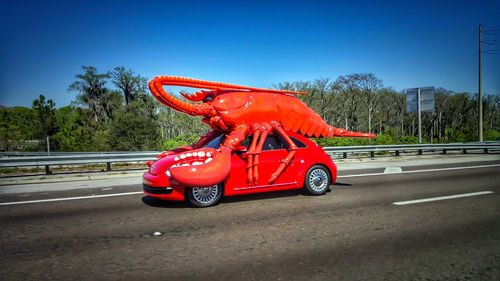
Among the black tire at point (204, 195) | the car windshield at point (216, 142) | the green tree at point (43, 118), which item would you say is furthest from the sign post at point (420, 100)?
the green tree at point (43, 118)

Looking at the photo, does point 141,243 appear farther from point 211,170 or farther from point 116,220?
point 211,170

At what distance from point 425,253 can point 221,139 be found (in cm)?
426

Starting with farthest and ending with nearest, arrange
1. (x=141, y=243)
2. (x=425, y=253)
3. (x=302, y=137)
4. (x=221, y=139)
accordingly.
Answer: (x=302, y=137) < (x=221, y=139) < (x=141, y=243) < (x=425, y=253)

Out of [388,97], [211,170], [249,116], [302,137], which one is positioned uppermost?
[388,97]

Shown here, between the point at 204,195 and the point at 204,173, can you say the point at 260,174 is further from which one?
the point at 204,173

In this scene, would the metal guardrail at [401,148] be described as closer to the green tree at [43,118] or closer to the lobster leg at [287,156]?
the lobster leg at [287,156]

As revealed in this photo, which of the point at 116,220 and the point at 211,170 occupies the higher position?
the point at 211,170

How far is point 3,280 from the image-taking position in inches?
116

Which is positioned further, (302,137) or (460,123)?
(460,123)

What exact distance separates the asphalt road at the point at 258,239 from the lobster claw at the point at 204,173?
1.94 feet

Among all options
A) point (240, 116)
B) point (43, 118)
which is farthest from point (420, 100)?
point (43, 118)

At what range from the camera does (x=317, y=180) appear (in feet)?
22.1

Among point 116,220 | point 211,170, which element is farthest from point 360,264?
point 116,220

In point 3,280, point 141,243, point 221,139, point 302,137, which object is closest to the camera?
point 3,280
